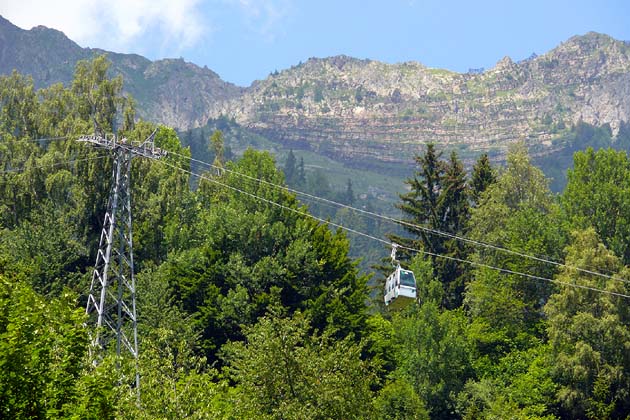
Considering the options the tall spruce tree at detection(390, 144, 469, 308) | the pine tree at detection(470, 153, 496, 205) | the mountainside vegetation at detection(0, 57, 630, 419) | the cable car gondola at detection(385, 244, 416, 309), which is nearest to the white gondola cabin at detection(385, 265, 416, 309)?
the cable car gondola at detection(385, 244, 416, 309)

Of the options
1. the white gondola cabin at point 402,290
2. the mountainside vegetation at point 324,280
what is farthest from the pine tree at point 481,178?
the white gondola cabin at point 402,290

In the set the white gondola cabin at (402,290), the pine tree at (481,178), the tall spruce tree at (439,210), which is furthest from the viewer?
the pine tree at (481,178)

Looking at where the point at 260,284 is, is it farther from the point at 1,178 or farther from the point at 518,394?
the point at 1,178

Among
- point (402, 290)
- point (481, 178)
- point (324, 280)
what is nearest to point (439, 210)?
point (481, 178)

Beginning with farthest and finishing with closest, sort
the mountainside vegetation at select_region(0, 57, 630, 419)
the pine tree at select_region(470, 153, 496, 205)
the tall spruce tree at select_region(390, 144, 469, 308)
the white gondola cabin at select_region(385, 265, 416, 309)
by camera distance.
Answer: the pine tree at select_region(470, 153, 496, 205) → the tall spruce tree at select_region(390, 144, 469, 308) → the mountainside vegetation at select_region(0, 57, 630, 419) → the white gondola cabin at select_region(385, 265, 416, 309)

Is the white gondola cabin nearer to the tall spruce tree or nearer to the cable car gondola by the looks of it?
the cable car gondola

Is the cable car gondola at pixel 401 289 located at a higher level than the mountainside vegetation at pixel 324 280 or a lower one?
higher

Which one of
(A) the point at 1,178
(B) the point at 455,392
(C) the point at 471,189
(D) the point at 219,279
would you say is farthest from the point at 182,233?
(C) the point at 471,189

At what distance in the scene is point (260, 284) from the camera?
229ft

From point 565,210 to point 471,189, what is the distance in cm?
1332

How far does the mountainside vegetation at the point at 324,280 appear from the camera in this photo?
57.2 m

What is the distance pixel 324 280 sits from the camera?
72.9m

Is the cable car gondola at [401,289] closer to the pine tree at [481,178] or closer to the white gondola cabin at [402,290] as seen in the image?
the white gondola cabin at [402,290]

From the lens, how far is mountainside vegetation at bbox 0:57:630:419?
5716 cm
